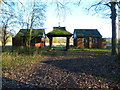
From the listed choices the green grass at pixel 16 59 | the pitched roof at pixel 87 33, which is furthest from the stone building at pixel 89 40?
the green grass at pixel 16 59

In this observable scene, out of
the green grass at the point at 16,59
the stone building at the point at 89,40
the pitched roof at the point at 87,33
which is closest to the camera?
the green grass at the point at 16,59

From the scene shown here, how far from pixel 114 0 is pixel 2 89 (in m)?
12.3

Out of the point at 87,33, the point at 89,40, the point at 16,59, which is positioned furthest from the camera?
the point at 87,33

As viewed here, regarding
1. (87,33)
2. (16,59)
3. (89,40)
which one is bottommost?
(16,59)

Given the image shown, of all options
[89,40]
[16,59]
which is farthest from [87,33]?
[16,59]

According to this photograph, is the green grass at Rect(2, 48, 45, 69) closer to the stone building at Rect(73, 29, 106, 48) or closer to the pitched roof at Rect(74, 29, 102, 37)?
the stone building at Rect(73, 29, 106, 48)

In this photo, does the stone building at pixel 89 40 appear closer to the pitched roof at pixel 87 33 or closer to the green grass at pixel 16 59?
the pitched roof at pixel 87 33

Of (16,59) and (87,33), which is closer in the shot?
(16,59)

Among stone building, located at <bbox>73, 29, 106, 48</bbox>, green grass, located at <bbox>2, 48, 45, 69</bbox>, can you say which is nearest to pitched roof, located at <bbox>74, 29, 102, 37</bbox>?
stone building, located at <bbox>73, 29, 106, 48</bbox>

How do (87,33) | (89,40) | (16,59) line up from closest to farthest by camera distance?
(16,59), (89,40), (87,33)

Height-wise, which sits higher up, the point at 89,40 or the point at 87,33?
the point at 87,33

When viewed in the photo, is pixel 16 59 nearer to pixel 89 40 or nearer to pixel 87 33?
pixel 89 40

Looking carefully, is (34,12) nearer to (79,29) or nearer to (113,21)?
(113,21)

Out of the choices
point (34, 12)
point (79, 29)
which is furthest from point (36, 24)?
point (79, 29)
